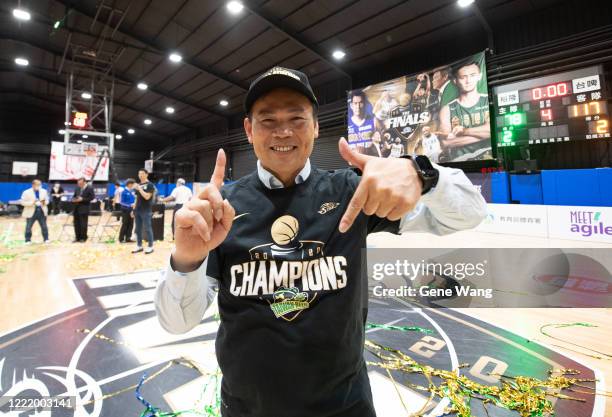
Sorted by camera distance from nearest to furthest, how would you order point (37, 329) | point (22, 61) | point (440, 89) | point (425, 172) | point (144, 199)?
1. point (425, 172)
2. point (37, 329)
3. point (144, 199)
4. point (440, 89)
5. point (22, 61)

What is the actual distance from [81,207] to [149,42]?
631 centimetres

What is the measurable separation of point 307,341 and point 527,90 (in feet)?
26.2

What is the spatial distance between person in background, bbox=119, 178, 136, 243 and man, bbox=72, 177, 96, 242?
77cm

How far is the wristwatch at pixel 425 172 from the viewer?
837 millimetres

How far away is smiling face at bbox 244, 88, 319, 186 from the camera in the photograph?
99 centimetres

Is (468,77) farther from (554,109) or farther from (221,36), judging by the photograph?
(221,36)

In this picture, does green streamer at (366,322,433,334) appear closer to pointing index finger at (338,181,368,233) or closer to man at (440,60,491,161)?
pointing index finger at (338,181,368,233)

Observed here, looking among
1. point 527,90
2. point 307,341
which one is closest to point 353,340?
point 307,341

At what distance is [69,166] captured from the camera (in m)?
16.7

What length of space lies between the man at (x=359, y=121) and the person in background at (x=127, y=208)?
660 centimetres

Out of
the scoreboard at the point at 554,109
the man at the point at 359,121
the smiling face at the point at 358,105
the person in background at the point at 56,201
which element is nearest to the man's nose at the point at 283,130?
the scoreboard at the point at 554,109

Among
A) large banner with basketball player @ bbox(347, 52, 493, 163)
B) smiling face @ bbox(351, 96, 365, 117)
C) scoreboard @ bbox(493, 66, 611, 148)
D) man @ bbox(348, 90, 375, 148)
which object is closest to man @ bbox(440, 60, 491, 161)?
large banner with basketball player @ bbox(347, 52, 493, 163)

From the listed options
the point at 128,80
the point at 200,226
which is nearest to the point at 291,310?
the point at 200,226

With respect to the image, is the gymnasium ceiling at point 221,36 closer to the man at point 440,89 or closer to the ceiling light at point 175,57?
the ceiling light at point 175,57
